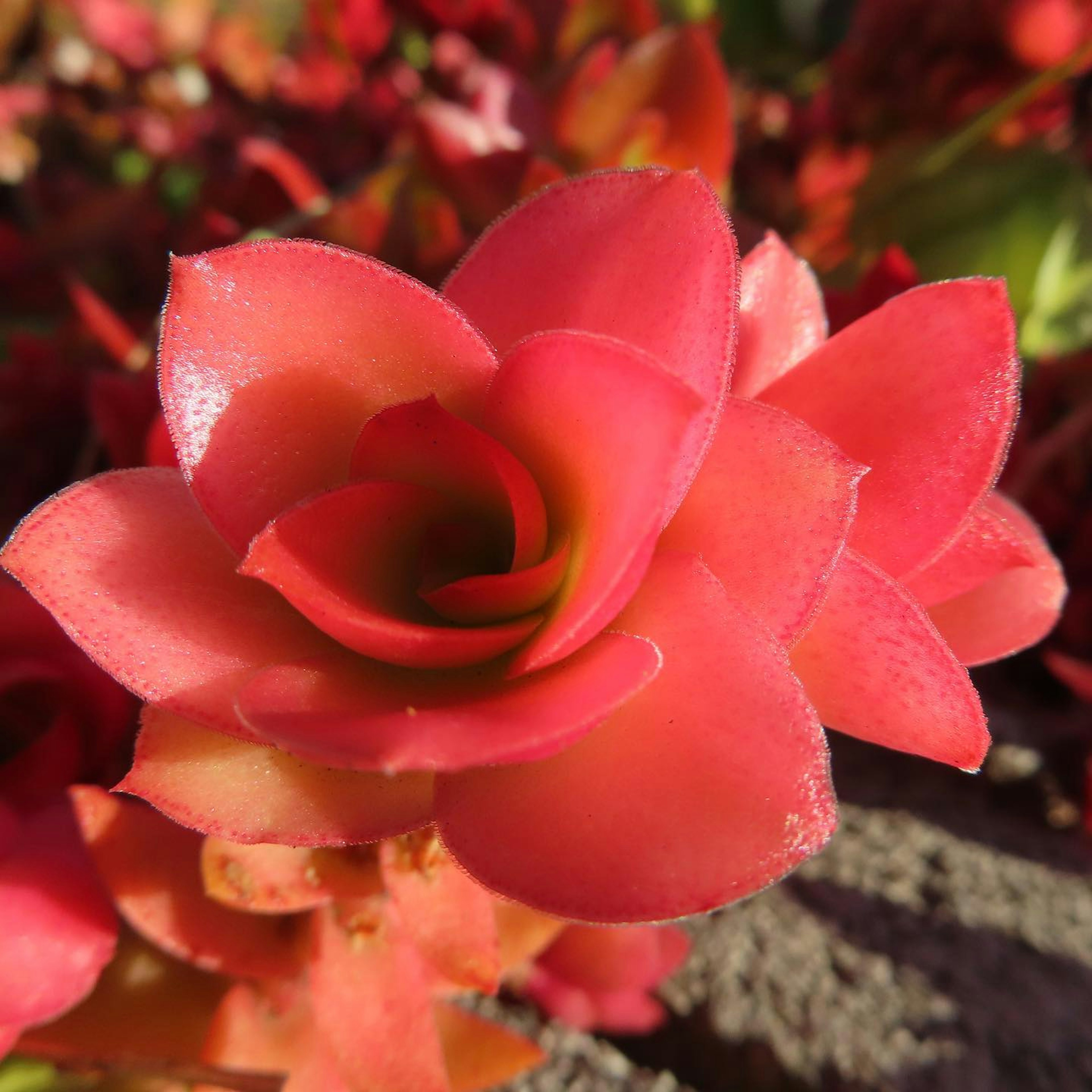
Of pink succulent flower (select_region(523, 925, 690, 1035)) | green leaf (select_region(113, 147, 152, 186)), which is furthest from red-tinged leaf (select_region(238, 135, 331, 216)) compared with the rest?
green leaf (select_region(113, 147, 152, 186))

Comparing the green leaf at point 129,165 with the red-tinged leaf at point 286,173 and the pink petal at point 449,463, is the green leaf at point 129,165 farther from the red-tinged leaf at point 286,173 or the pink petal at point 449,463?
the pink petal at point 449,463

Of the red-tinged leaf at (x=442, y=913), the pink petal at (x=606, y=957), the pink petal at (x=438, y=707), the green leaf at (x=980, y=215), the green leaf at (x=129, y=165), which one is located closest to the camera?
the pink petal at (x=438, y=707)

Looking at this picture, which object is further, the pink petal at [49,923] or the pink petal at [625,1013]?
the pink petal at [625,1013]

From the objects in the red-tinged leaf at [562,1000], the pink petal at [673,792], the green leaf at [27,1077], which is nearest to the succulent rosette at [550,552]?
the pink petal at [673,792]

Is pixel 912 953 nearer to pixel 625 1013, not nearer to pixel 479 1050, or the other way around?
pixel 625 1013

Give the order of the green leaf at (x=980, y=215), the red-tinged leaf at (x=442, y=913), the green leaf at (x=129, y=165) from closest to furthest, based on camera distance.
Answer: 1. the red-tinged leaf at (x=442, y=913)
2. the green leaf at (x=980, y=215)
3. the green leaf at (x=129, y=165)

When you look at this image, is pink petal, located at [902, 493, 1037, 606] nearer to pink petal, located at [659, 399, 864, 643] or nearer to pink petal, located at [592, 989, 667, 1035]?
pink petal, located at [659, 399, 864, 643]

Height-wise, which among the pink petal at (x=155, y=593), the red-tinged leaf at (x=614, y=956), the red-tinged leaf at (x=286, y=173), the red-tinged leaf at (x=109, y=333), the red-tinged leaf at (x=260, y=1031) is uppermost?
the pink petal at (x=155, y=593)
